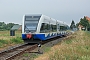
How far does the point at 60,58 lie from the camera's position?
417 inches

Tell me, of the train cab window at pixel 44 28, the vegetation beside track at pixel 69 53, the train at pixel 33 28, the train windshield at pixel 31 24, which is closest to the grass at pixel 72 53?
the vegetation beside track at pixel 69 53

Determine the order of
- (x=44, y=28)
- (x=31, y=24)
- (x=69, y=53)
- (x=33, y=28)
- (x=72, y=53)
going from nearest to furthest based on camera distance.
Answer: (x=72, y=53)
(x=69, y=53)
(x=33, y=28)
(x=31, y=24)
(x=44, y=28)

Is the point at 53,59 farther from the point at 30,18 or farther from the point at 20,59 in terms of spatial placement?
the point at 30,18

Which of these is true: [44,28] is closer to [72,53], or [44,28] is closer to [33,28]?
[33,28]

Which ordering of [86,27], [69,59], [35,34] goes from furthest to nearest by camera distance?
[86,27], [35,34], [69,59]

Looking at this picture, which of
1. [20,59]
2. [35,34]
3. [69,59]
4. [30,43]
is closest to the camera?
[69,59]

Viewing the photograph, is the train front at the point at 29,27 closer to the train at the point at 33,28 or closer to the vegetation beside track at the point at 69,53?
the train at the point at 33,28

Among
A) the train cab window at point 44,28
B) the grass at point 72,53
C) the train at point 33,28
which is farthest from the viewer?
the train cab window at point 44,28

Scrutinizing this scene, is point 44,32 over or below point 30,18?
below

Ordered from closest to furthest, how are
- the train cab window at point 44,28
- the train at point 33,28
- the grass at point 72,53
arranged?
the grass at point 72,53
the train at point 33,28
the train cab window at point 44,28

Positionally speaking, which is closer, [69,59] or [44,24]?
[69,59]

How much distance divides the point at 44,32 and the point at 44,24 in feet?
2.78

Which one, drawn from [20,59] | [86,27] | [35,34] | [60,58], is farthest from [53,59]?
[86,27]

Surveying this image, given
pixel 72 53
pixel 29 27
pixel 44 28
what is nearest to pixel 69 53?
pixel 72 53
